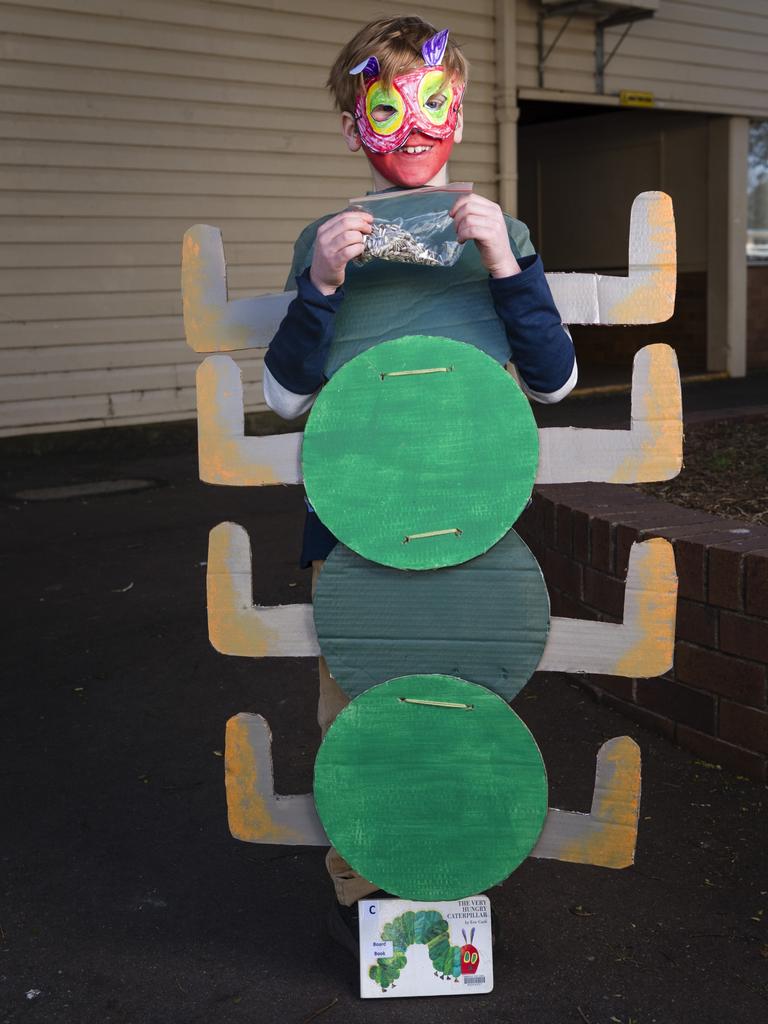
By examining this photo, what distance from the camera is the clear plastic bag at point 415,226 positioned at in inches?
74.9

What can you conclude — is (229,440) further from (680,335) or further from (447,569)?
(680,335)

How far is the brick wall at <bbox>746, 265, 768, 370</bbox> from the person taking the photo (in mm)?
13047

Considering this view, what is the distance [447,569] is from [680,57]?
11267 mm

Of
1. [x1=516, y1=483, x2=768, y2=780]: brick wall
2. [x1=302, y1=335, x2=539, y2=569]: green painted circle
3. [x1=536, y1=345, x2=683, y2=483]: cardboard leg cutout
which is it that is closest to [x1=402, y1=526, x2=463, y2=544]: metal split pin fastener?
[x1=302, y1=335, x2=539, y2=569]: green painted circle

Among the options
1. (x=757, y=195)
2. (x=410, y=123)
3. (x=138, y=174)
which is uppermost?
(x=757, y=195)

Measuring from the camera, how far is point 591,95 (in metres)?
11.3

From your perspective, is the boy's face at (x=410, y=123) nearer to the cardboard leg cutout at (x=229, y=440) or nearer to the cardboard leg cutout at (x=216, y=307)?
the cardboard leg cutout at (x=216, y=307)

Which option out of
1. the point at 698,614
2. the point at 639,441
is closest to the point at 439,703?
the point at 639,441

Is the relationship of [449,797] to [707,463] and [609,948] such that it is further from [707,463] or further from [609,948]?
[707,463]

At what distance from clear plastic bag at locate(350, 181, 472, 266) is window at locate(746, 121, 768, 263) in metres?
11.8

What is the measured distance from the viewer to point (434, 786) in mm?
2098

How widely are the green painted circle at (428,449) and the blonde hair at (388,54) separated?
0.46 metres

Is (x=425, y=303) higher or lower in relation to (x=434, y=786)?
higher

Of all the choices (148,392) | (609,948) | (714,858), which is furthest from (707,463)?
(148,392)
